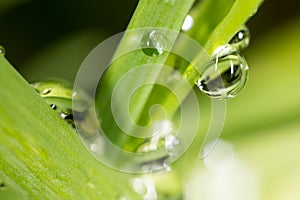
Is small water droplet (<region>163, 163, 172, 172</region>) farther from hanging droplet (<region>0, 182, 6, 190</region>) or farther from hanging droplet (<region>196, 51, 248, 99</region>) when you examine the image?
hanging droplet (<region>0, 182, 6, 190</region>)

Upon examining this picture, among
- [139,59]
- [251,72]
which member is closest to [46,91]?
[139,59]

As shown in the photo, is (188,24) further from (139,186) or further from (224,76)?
(139,186)

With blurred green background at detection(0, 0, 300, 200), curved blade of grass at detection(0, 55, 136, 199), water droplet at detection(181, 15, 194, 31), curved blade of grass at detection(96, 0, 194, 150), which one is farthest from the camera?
blurred green background at detection(0, 0, 300, 200)

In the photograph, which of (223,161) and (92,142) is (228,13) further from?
(223,161)

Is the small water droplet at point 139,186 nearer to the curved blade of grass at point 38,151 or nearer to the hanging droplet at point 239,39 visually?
the curved blade of grass at point 38,151

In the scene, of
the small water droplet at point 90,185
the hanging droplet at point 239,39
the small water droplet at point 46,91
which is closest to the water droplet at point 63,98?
the small water droplet at point 46,91

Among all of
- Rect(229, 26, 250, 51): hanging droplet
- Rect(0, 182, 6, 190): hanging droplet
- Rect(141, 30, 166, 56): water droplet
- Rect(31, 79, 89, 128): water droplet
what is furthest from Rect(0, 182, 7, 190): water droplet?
Rect(229, 26, 250, 51): hanging droplet

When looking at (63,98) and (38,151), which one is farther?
(63,98)
